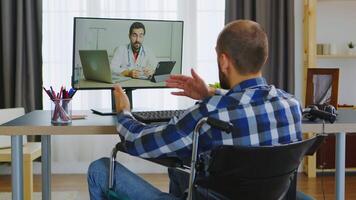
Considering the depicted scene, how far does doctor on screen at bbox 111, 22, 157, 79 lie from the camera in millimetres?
2408

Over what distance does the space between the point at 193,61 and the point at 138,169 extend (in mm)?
1011

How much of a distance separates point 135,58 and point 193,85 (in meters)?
0.53

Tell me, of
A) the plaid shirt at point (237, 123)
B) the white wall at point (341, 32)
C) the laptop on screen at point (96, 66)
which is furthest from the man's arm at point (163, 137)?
the white wall at point (341, 32)

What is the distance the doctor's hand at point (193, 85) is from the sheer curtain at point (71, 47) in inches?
85.4

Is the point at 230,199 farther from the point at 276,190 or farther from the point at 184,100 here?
the point at 184,100

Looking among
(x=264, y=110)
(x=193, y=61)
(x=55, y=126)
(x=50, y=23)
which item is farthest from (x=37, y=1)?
(x=264, y=110)

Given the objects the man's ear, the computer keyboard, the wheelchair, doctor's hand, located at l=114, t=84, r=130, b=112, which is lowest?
the wheelchair

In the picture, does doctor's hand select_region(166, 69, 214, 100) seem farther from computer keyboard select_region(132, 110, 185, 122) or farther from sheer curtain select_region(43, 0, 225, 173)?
sheer curtain select_region(43, 0, 225, 173)

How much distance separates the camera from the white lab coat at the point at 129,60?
240 cm

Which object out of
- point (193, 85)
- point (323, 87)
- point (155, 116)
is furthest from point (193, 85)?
point (323, 87)

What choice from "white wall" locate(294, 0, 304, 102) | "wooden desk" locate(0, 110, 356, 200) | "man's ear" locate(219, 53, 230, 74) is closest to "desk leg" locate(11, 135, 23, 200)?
"wooden desk" locate(0, 110, 356, 200)

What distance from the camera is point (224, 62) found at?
5.15 ft

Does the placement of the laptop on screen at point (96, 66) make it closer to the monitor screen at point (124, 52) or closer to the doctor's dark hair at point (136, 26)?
the monitor screen at point (124, 52)

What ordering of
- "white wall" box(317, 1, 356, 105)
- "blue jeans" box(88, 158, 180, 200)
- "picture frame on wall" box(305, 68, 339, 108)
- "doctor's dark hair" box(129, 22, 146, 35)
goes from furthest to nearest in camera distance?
"white wall" box(317, 1, 356, 105) < "doctor's dark hair" box(129, 22, 146, 35) < "picture frame on wall" box(305, 68, 339, 108) < "blue jeans" box(88, 158, 180, 200)
